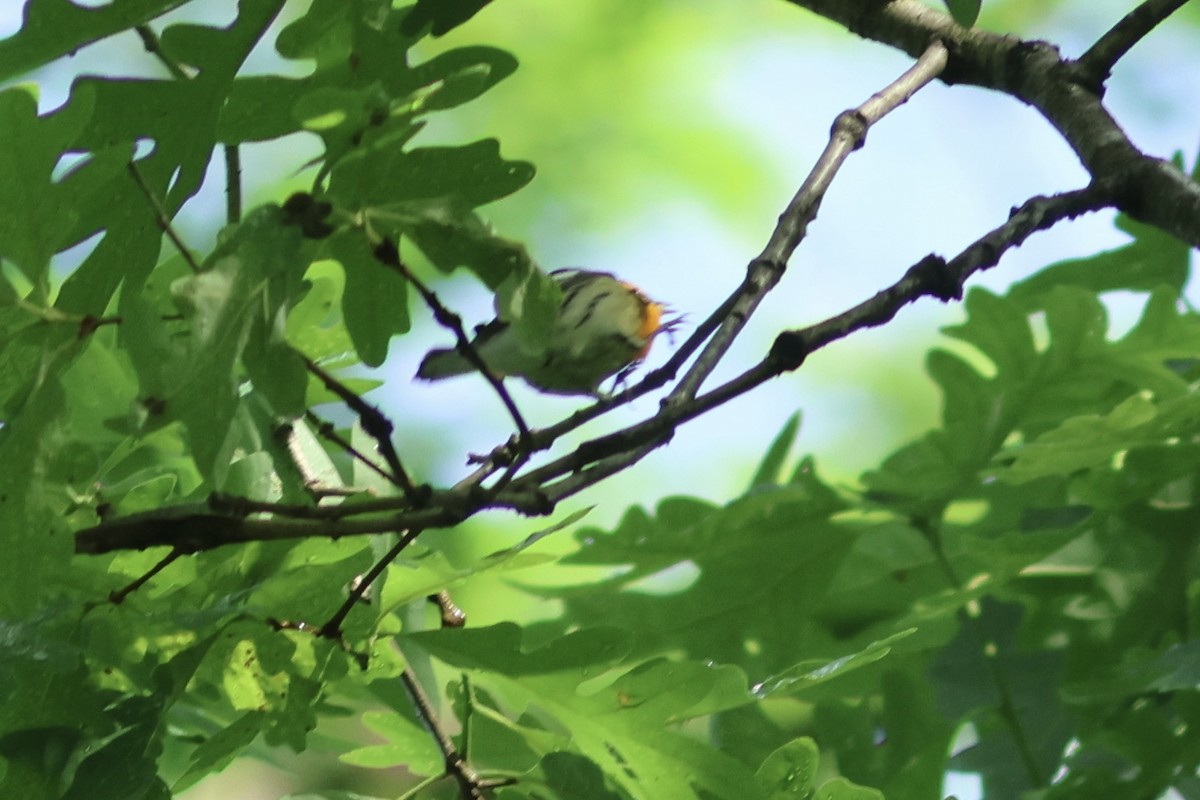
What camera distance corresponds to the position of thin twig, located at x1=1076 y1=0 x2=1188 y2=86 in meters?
0.81

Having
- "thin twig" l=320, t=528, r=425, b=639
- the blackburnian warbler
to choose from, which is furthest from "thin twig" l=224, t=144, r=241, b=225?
"thin twig" l=320, t=528, r=425, b=639

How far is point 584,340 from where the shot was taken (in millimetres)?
854

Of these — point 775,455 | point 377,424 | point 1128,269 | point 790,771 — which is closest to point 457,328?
point 377,424

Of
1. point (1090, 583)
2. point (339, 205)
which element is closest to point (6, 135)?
point (339, 205)

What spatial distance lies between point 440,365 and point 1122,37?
0.51 metres

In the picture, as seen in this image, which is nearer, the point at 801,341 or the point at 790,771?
the point at 801,341

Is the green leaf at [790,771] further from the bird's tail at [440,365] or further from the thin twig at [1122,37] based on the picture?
the thin twig at [1122,37]

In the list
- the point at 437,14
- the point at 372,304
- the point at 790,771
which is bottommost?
the point at 790,771

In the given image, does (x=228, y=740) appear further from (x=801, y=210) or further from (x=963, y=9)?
(x=963, y=9)

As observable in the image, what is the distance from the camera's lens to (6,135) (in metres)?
0.63

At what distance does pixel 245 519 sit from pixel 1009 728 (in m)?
0.86

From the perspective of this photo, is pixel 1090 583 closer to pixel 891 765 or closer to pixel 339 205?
pixel 891 765

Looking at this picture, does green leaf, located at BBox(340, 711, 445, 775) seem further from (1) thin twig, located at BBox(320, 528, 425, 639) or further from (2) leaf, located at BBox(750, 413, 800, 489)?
(2) leaf, located at BBox(750, 413, 800, 489)

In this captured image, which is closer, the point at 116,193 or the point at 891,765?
the point at 116,193
